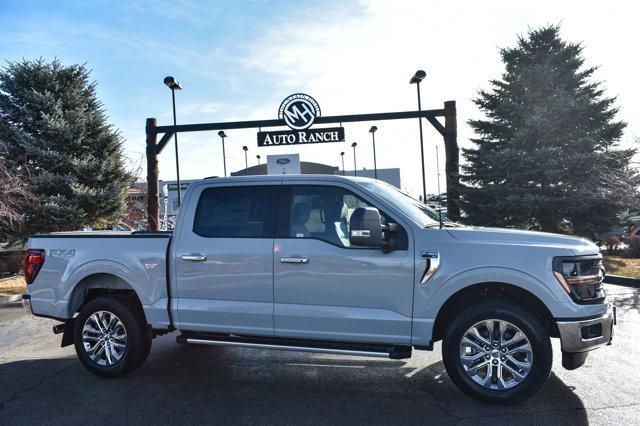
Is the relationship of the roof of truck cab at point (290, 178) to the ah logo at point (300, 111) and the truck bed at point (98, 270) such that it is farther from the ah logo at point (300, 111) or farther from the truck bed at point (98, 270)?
the ah logo at point (300, 111)

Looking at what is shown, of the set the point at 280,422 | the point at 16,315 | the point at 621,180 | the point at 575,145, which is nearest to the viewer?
the point at 280,422

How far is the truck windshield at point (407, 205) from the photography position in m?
4.81

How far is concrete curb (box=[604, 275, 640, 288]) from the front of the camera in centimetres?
1053

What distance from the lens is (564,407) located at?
4215 mm

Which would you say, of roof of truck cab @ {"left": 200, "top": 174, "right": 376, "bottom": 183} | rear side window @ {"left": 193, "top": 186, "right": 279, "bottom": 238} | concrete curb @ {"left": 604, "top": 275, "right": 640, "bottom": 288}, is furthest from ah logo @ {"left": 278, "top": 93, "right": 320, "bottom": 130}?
rear side window @ {"left": 193, "top": 186, "right": 279, "bottom": 238}

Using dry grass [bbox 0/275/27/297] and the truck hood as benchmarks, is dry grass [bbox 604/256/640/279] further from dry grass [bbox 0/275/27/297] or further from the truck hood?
dry grass [bbox 0/275/27/297]

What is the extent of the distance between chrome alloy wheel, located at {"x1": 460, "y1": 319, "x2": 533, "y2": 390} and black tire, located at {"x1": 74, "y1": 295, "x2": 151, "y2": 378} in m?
3.24

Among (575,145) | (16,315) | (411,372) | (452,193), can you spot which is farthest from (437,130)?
(16,315)

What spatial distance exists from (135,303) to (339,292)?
2362 mm

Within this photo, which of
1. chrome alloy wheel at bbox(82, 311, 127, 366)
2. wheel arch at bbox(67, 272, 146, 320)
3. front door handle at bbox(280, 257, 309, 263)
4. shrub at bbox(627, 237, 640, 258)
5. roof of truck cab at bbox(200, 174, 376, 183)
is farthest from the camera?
shrub at bbox(627, 237, 640, 258)

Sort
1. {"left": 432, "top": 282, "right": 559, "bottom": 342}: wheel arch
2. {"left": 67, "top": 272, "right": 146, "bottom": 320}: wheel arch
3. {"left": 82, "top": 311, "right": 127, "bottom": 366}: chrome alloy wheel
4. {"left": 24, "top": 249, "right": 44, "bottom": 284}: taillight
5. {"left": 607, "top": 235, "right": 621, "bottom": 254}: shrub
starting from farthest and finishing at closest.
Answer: {"left": 607, "top": 235, "right": 621, "bottom": 254}: shrub, {"left": 24, "top": 249, "right": 44, "bottom": 284}: taillight, {"left": 67, "top": 272, "right": 146, "bottom": 320}: wheel arch, {"left": 82, "top": 311, "right": 127, "bottom": 366}: chrome alloy wheel, {"left": 432, "top": 282, "right": 559, "bottom": 342}: wheel arch

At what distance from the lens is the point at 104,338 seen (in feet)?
17.6

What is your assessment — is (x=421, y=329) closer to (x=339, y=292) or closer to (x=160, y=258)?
(x=339, y=292)

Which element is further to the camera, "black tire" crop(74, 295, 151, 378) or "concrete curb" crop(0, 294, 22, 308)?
"concrete curb" crop(0, 294, 22, 308)
